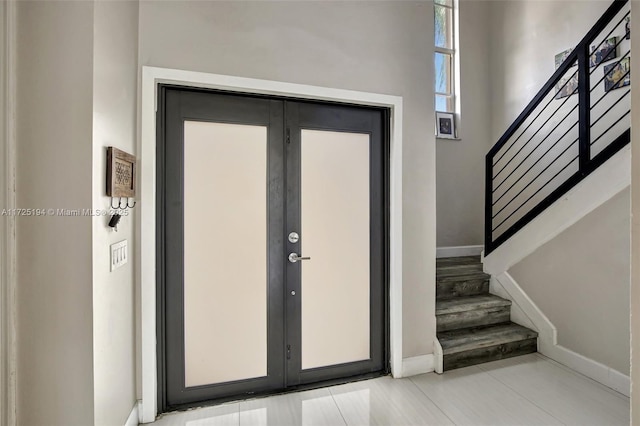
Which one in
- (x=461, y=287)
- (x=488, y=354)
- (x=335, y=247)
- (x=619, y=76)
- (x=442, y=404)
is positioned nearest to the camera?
(x=442, y=404)

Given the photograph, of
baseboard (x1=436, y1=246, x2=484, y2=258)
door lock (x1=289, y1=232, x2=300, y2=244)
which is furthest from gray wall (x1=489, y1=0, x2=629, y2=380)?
door lock (x1=289, y1=232, x2=300, y2=244)

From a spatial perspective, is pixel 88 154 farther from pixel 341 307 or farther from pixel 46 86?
pixel 341 307

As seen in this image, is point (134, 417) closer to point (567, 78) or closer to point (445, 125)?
point (445, 125)

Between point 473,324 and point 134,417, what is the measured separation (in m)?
2.70

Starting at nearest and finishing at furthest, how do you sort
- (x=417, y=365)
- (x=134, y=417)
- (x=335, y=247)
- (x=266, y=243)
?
1. (x=134, y=417)
2. (x=266, y=243)
3. (x=335, y=247)
4. (x=417, y=365)

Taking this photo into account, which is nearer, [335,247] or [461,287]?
[335,247]

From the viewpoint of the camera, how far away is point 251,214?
2246 millimetres

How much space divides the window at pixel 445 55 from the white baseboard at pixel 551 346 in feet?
7.51

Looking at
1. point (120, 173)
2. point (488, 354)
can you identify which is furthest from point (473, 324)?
point (120, 173)

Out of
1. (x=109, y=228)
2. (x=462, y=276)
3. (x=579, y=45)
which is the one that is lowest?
(x=462, y=276)

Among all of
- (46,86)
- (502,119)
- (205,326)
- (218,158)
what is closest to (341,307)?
(205,326)

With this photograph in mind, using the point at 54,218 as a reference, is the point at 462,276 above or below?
below

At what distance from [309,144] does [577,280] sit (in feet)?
7.67

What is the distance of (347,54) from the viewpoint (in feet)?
7.68
